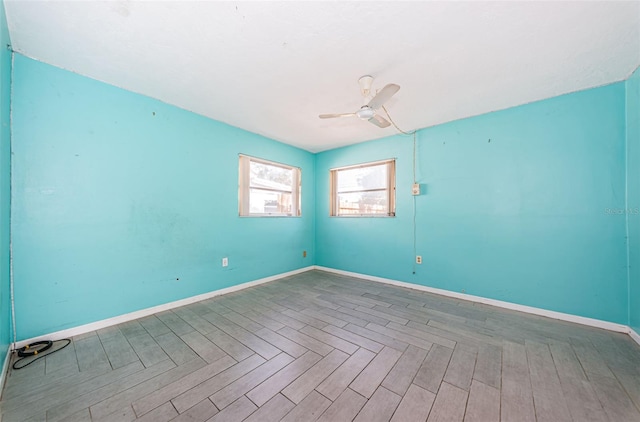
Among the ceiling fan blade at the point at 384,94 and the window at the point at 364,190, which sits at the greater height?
the ceiling fan blade at the point at 384,94

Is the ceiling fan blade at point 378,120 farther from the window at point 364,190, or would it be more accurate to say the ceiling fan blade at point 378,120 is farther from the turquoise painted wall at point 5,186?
the turquoise painted wall at point 5,186

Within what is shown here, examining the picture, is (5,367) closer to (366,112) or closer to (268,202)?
(268,202)

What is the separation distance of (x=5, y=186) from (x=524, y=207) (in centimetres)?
487

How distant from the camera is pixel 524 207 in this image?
2.65 m

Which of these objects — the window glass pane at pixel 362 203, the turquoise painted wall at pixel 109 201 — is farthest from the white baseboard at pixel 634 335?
the turquoise painted wall at pixel 109 201

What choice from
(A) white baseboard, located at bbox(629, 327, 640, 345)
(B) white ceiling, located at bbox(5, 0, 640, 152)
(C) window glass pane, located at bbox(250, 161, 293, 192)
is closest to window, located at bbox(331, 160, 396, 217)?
(C) window glass pane, located at bbox(250, 161, 293, 192)

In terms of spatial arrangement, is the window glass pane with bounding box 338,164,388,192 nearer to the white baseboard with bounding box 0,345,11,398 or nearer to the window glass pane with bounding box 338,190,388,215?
the window glass pane with bounding box 338,190,388,215

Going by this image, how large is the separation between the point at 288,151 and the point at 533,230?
145 inches

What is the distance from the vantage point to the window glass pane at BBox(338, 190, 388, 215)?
3865 mm

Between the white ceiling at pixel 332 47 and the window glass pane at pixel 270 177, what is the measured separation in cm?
123

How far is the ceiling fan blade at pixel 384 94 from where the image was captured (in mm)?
1901

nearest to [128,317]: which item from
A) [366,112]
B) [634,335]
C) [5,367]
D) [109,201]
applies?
[5,367]

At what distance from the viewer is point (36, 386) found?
146 centimetres

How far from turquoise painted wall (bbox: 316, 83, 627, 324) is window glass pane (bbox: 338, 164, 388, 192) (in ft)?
0.90
